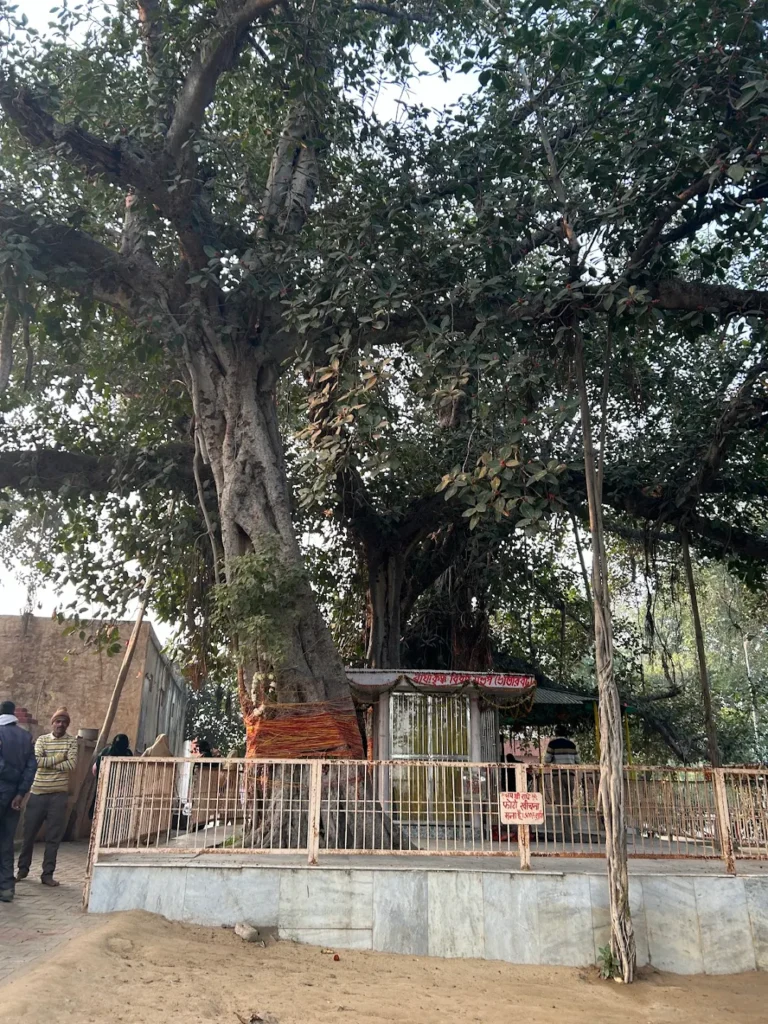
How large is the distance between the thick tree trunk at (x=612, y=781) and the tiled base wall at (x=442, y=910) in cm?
39

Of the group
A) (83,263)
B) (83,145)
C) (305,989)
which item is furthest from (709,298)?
(305,989)

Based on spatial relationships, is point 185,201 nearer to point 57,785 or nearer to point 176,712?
point 57,785

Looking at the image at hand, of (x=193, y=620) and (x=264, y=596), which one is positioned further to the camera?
(x=193, y=620)

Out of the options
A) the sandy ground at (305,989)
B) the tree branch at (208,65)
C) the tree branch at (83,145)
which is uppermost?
the tree branch at (208,65)

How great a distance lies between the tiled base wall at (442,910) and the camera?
249 inches

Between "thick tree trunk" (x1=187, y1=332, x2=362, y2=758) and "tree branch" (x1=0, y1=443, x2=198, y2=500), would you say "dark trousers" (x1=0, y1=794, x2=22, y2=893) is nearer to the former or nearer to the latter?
"thick tree trunk" (x1=187, y1=332, x2=362, y2=758)

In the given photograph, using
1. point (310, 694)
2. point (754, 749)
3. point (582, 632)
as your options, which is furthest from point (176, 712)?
point (310, 694)

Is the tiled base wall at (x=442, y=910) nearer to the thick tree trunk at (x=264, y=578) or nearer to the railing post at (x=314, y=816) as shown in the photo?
the railing post at (x=314, y=816)

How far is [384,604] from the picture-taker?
13.0m

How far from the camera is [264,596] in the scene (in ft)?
26.8

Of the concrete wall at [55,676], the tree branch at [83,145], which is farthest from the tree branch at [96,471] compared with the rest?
the concrete wall at [55,676]

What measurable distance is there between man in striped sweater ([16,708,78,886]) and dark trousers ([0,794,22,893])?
708 millimetres

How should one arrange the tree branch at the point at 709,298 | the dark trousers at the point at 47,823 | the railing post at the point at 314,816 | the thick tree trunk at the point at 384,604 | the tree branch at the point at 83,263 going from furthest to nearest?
the thick tree trunk at the point at 384,604 → the tree branch at the point at 83,263 → the tree branch at the point at 709,298 → the dark trousers at the point at 47,823 → the railing post at the point at 314,816

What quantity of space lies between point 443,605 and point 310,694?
6.44 meters
